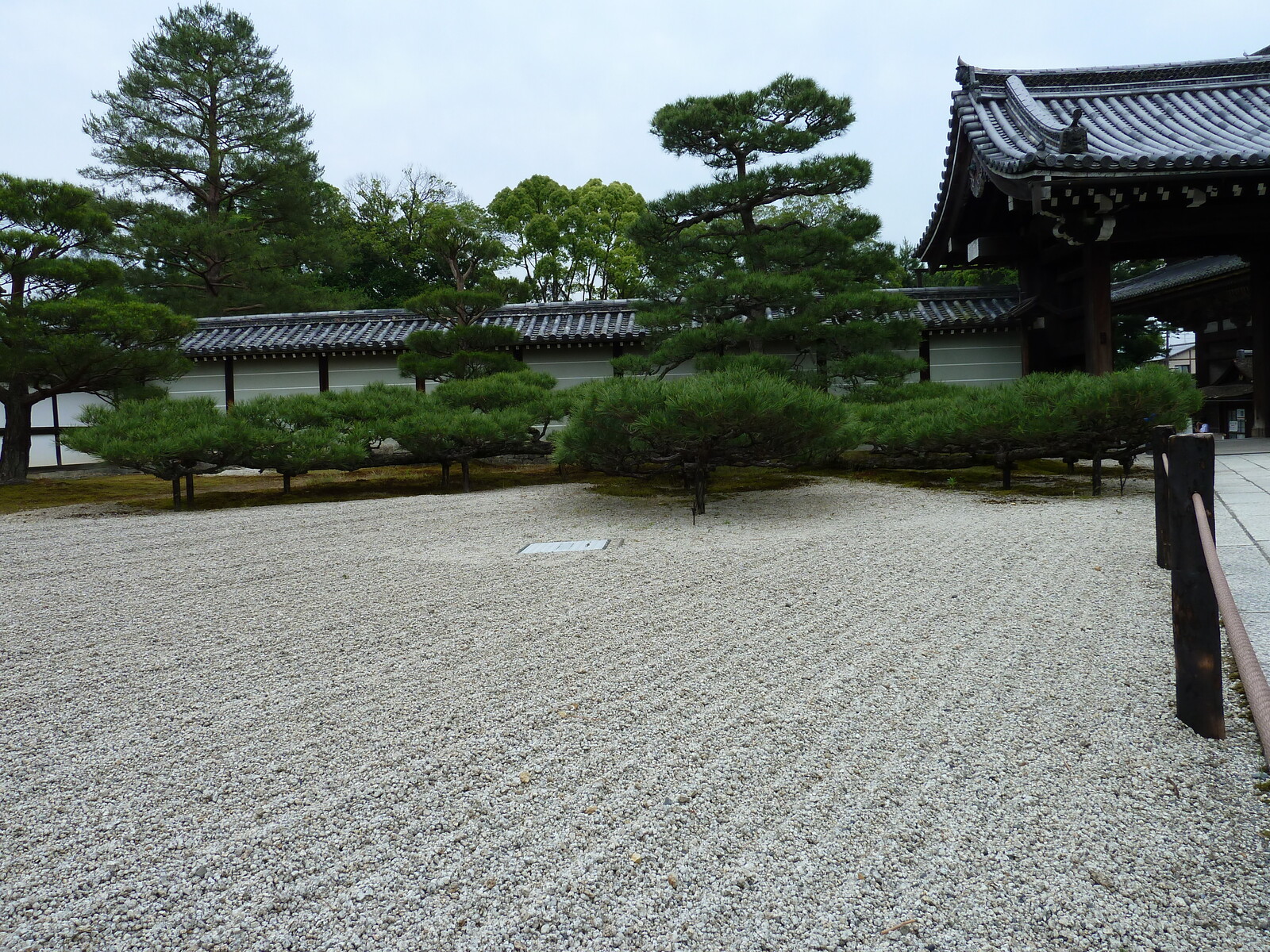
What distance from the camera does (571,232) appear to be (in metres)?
23.0

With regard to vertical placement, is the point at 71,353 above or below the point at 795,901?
above

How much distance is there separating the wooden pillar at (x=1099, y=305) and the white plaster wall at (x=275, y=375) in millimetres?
11350

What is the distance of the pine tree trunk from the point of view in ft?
33.9

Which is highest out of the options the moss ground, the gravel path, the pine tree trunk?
the pine tree trunk

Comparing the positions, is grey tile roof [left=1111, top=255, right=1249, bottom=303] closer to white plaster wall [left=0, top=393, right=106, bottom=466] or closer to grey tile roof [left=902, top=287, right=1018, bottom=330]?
grey tile roof [left=902, top=287, right=1018, bottom=330]

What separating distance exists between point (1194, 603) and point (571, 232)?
22.3 meters

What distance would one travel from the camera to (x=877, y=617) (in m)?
3.63

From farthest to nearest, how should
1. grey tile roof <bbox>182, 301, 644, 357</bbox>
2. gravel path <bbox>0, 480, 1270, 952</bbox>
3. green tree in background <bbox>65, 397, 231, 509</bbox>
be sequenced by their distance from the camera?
grey tile roof <bbox>182, 301, 644, 357</bbox>
green tree in background <bbox>65, 397, 231, 509</bbox>
gravel path <bbox>0, 480, 1270, 952</bbox>

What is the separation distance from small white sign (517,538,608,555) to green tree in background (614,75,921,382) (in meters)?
4.58

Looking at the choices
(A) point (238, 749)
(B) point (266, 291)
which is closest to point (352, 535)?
(A) point (238, 749)

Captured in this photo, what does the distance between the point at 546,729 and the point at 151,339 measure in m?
9.63

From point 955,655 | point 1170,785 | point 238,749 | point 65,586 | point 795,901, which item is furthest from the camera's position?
point 65,586

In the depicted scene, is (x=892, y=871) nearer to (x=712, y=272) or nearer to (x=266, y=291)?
Answer: (x=712, y=272)

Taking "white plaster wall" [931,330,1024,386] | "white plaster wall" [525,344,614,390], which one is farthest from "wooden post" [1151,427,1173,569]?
"white plaster wall" [525,344,614,390]
